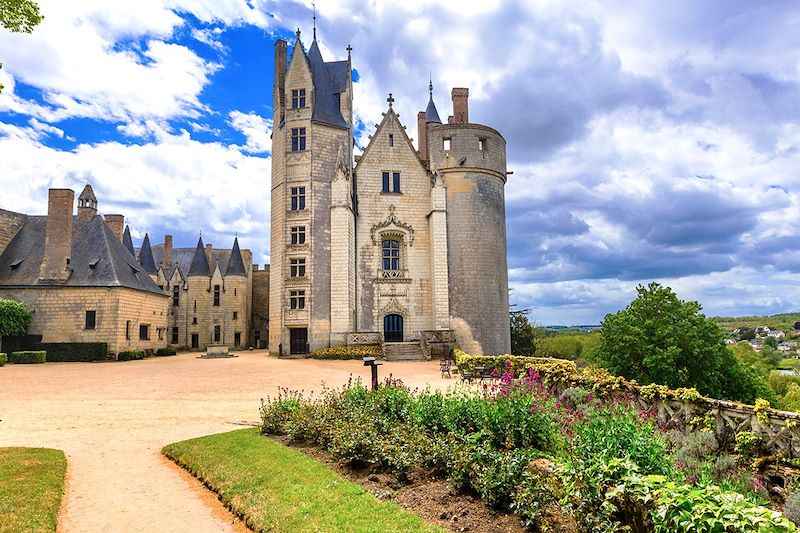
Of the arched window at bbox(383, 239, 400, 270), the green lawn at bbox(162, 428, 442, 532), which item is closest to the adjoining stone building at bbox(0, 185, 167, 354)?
the arched window at bbox(383, 239, 400, 270)

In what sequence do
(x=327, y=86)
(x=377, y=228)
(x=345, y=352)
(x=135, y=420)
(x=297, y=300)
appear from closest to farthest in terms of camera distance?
(x=135, y=420) < (x=345, y=352) < (x=297, y=300) < (x=377, y=228) < (x=327, y=86)

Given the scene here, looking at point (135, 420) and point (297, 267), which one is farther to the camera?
point (297, 267)

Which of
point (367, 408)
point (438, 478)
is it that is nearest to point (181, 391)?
point (367, 408)

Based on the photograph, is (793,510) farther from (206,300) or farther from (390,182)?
(206,300)

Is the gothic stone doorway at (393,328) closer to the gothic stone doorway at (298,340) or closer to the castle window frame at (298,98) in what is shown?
the gothic stone doorway at (298,340)

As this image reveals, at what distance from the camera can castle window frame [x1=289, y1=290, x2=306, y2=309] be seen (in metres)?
31.4

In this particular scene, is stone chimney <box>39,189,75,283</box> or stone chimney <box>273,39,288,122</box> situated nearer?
stone chimney <box>39,189,75,283</box>

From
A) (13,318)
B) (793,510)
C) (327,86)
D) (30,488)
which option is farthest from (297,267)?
(793,510)

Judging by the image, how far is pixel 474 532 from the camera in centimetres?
498

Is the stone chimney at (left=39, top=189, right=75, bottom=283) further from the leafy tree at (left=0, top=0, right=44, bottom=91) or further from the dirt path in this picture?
the leafy tree at (left=0, top=0, right=44, bottom=91)

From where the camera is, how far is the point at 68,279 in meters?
29.5

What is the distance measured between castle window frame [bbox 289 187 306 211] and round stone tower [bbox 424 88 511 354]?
889 cm

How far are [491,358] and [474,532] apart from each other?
Result: 1643cm

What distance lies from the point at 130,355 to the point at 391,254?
56.6 ft
